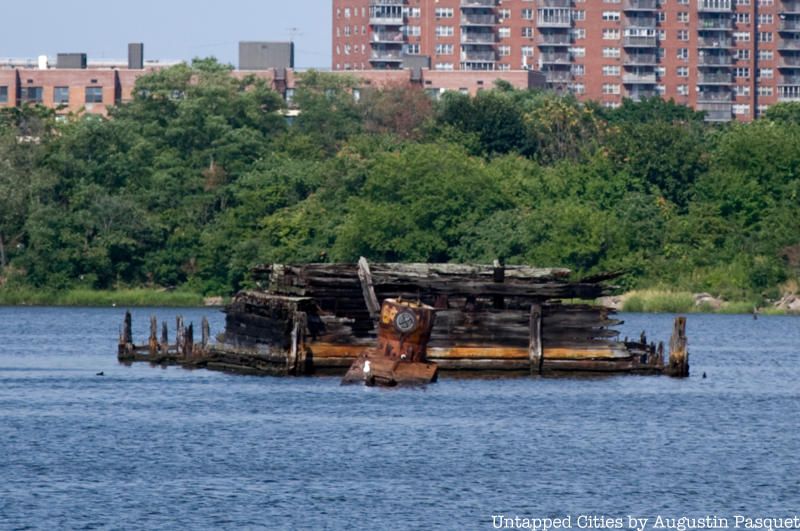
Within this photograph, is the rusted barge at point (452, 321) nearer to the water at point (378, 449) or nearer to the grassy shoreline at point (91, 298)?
the water at point (378, 449)

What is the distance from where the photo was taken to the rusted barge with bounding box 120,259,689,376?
7269 cm

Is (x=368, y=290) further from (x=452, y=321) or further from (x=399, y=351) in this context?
(x=399, y=351)

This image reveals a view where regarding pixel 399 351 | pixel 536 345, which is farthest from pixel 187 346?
pixel 536 345

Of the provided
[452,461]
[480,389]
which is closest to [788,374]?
[480,389]

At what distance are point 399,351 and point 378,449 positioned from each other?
1558cm

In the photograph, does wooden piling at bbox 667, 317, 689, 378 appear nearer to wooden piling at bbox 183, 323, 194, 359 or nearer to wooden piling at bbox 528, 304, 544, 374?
wooden piling at bbox 528, 304, 544, 374

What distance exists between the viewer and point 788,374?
8544 centimetres

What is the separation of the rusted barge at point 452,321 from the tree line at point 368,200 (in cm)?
6994

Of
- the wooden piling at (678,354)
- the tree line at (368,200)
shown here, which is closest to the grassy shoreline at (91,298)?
the tree line at (368,200)

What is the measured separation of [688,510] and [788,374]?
4286cm

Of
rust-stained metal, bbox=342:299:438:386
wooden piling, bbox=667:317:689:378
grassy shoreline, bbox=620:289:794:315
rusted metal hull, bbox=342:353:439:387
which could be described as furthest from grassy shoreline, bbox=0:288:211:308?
rusted metal hull, bbox=342:353:439:387

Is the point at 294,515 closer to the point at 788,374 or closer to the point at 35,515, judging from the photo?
the point at 35,515

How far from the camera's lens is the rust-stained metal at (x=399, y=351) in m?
68.0

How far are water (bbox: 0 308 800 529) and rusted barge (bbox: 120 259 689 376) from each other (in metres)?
1.02
